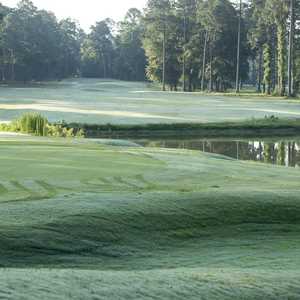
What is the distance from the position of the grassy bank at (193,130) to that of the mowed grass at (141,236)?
85.5 ft

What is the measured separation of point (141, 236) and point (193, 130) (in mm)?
32671

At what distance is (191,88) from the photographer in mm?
121625

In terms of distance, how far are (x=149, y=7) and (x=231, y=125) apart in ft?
332

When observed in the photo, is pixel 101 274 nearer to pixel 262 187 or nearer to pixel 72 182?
pixel 72 182

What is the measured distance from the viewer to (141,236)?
930 cm

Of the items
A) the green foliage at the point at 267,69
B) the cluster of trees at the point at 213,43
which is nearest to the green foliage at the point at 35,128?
the cluster of trees at the point at 213,43

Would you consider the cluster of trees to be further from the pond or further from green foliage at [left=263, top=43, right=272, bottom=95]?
the pond

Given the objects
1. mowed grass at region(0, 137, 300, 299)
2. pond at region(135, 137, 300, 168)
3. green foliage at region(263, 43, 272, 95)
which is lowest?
pond at region(135, 137, 300, 168)

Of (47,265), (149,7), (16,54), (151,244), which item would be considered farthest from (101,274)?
(149,7)

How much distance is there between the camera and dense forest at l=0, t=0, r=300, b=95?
3814 inches

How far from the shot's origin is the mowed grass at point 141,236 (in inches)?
248

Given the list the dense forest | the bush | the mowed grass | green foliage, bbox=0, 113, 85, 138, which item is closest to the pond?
green foliage, bbox=0, 113, 85, 138

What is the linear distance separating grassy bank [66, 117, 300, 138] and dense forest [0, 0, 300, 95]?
36.6 m

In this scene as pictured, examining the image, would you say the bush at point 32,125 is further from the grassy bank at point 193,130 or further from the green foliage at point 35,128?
the grassy bank at point 193,130
